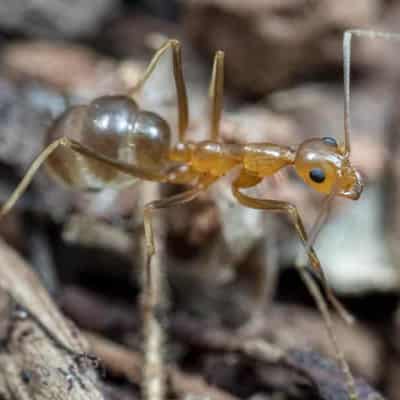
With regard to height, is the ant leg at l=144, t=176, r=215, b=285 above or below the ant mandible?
below

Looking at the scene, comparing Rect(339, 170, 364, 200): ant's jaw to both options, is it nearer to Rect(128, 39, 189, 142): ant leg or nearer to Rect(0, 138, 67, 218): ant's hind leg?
Rect(128, 39, 189, 142): ant leg

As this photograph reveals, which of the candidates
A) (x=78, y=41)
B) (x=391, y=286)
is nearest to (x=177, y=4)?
(x=78, y=41)

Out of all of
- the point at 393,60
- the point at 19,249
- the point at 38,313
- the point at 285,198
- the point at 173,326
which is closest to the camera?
the point at 38,313

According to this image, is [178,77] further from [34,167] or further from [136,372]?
[136,372]

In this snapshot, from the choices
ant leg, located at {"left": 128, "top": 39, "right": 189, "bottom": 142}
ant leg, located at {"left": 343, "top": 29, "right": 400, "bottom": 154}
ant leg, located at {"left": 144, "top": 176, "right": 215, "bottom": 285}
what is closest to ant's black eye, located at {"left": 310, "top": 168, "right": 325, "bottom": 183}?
ant leg, located at {"left": 343, "top": 29, "right": 400, "bottom": 154}

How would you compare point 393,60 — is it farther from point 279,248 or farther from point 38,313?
point 38,313
